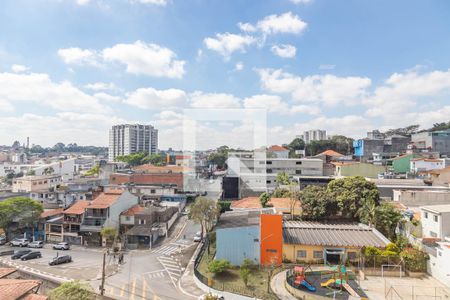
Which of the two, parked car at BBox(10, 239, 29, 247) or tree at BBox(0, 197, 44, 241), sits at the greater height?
tree at BBox(0, 197, 44, 241)

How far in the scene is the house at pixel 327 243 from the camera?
51.7 feet

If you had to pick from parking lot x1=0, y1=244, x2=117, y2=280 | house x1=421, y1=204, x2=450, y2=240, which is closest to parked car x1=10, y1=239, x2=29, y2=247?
parking lot x1=0, y1=244, x2=117, y2=280

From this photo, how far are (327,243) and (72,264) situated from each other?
53.0 ft

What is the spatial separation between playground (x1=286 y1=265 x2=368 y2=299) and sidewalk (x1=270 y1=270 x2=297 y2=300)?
1.10 feet

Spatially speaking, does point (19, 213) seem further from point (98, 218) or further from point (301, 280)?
point (301, 280)

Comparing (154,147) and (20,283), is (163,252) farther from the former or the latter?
(154,147)

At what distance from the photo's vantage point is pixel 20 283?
9.44 metres

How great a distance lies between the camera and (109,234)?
69.3 ft

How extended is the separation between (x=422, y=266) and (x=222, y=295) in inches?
408

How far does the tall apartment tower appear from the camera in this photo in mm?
94750

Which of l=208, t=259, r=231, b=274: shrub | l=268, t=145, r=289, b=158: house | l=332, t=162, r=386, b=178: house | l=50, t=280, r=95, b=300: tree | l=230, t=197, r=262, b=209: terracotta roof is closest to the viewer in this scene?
l=50, t=280, r=95, b=300: tree

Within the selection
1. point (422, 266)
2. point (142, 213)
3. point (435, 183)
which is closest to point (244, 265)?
point (422, 266)

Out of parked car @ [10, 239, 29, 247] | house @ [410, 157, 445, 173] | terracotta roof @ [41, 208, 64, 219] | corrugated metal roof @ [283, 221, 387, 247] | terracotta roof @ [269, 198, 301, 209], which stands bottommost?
parked car @ [10, 239, 29, 247]

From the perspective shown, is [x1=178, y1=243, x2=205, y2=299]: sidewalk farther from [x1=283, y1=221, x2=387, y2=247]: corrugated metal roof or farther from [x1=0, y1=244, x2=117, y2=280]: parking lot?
[x1=283, y1=221, x2=387, y2=247]: corrugated metal roof
